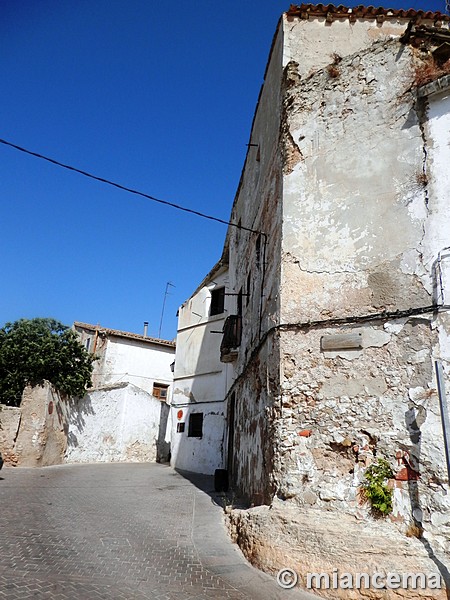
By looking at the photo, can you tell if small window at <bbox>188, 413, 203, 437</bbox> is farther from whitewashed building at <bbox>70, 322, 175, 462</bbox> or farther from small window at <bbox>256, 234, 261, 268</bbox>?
small window at <bbox>256, 234, 261, 268</bbox>


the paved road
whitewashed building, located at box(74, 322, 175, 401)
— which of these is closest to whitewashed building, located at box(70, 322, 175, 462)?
whitewashed building, located at box(74, 322, 175, 401)

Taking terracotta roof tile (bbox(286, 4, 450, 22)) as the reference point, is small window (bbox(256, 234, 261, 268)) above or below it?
below

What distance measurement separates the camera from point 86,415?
18375 millimetres

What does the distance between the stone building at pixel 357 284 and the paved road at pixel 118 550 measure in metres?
1.12

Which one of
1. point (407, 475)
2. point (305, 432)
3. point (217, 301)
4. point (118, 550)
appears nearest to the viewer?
point (407, 475)

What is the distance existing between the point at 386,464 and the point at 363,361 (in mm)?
1269

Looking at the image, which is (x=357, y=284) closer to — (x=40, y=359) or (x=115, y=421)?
(x=40, y=359)

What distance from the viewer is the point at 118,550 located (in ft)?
18.2

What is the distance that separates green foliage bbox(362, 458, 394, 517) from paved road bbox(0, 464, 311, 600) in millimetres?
1324

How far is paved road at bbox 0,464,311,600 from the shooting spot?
430cm

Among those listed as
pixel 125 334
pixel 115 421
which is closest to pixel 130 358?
pixel 125 334

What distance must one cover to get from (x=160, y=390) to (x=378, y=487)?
26870 millimetres

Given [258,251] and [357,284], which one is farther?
[258,251]

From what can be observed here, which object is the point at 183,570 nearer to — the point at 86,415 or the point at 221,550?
the point at 221,550
